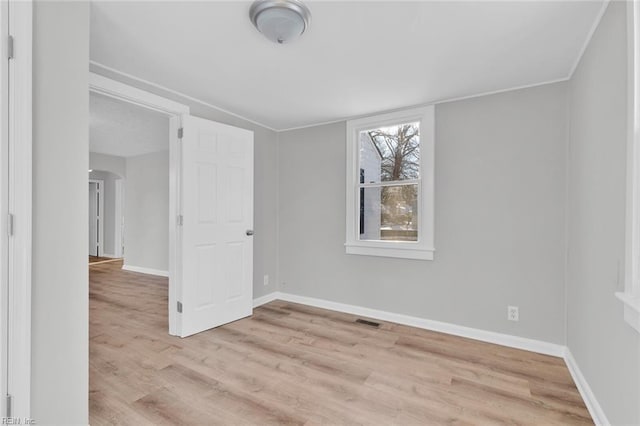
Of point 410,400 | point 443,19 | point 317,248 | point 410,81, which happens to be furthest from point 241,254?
point 443,19

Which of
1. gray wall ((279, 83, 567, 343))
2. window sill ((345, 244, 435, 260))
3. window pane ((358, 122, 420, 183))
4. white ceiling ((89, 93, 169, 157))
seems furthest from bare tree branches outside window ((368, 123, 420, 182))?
white ceiling ((89, 93, 169, 157))

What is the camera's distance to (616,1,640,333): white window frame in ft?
4.33

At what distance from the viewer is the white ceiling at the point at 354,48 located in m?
1.71

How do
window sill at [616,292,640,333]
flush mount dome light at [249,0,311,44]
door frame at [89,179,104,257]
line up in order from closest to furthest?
window sill at [616,292,640,333], flush mount dome light at [249,0,311,44], door frame at [89,179,104,257]

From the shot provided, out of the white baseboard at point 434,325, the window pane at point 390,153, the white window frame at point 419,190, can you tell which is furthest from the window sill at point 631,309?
the window pane at point 390,153

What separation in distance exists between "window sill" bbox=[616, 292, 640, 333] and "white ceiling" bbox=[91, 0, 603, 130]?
156cm

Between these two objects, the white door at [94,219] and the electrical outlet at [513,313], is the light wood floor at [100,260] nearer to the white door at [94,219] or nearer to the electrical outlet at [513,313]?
the white door at [94,219]

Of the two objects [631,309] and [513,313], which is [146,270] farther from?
[631,309]

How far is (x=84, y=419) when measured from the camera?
1562mm

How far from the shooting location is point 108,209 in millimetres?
8086
